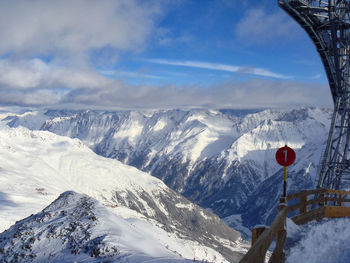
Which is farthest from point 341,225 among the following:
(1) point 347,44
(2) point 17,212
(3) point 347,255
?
(2) point 17,212

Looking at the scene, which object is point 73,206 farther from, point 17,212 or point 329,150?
point 17,212

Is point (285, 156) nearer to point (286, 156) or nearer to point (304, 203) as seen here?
point (286, 156)

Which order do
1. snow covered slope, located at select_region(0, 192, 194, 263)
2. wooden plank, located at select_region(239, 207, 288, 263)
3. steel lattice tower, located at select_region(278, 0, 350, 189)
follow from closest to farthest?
wooden plank, located at select_region(239, 207, 288, 263) < snow covered slope, located at select_region(0, 192, 194, 263) < steel lattice tower, located at select_region(278, 0, 350, 189)

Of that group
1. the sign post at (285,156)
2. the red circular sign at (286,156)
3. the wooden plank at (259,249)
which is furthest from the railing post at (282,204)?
the wooden plank at (259,249)

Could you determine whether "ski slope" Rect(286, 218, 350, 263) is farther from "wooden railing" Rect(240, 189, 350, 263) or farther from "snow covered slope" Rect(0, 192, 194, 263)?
"snow covered slope" Rect(0, 192, 194, 263)

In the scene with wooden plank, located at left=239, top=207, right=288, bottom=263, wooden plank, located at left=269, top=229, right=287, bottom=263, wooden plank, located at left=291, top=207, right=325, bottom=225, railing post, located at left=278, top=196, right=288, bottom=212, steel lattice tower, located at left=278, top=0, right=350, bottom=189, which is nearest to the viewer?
wooden plank, located at left=239, top=207, right=288, bottom=263

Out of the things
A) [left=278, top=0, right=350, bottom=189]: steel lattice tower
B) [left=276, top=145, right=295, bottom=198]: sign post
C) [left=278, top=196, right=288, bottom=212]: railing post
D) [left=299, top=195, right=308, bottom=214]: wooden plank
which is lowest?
[left=299, top=195, right=308, bottom=214]: wooden plank

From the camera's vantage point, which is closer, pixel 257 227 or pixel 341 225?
pixel 257 227

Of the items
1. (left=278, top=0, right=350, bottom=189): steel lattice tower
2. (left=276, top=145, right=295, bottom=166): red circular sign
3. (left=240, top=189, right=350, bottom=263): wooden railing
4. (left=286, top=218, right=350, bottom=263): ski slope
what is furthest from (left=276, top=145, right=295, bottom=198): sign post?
(left=278, top=0, right=350, bottom=189): steel lattice tower
